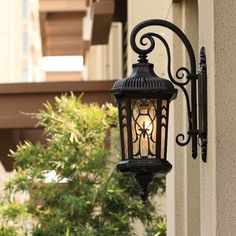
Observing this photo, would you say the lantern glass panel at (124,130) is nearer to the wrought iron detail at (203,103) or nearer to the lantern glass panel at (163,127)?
the lantern glass panel at (163,127)

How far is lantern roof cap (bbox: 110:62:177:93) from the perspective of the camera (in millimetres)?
4410

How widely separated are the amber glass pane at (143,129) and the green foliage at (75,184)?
13.5 feet

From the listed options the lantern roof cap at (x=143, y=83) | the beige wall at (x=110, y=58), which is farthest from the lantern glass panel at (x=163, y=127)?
the beige wall at (x=110, y=58)

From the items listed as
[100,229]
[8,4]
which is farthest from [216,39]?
[8,4]

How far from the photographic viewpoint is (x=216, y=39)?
3984 millimetres

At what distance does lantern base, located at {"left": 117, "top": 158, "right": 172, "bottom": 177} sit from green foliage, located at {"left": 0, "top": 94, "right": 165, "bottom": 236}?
13.5 ft

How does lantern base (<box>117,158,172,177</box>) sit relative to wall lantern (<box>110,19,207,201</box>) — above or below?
below

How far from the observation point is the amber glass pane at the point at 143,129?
176 inches

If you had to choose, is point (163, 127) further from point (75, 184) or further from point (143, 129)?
point (75, 184)

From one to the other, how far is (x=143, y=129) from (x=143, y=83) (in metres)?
0.22

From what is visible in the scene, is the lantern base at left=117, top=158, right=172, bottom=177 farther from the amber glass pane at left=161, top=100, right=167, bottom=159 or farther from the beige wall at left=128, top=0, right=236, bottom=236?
the beige wall at left=128, top=0, right=236, bottom=236

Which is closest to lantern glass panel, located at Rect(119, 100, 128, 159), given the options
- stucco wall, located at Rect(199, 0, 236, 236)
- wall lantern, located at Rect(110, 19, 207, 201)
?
wall lantern, located at Rect(110, 19, 207, 201)

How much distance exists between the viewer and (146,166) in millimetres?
4434

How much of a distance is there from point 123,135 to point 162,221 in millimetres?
4232
